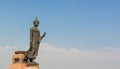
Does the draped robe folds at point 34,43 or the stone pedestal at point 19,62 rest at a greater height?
the draped robe folds at point 34,43

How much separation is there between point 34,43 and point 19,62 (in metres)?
1.49

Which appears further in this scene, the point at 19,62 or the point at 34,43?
the point at 34,43

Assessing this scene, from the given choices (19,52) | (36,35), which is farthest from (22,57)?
(36,35)

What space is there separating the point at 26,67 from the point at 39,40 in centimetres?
199

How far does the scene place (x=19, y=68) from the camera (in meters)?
18.4

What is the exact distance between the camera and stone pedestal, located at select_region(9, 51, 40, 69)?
60.9 ft

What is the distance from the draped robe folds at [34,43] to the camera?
1897 cm

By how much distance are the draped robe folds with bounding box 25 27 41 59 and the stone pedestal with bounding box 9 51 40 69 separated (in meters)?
0.35

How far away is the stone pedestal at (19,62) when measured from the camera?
1856 cm

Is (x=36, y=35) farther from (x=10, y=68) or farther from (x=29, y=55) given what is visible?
(x=10, y=68)

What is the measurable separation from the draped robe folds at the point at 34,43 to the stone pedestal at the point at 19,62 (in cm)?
35

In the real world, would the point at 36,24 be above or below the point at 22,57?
above

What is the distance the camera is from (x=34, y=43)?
19.1 metres

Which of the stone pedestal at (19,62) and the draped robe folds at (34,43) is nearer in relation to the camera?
the stone pedestal at (19,62)
